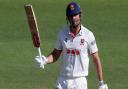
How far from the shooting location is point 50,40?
19438 millimetres

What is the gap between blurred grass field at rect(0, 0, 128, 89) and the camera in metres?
14.7

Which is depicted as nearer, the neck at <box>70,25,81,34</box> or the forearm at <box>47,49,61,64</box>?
the neck at <box>70,25,81,34</box>

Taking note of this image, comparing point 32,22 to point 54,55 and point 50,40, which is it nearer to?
point 54,55

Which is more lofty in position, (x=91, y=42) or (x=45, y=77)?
(x=91, y=42)

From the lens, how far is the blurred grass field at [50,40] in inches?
579

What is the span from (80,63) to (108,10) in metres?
15.5

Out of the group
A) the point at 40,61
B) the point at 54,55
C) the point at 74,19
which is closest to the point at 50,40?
the point at 54,55

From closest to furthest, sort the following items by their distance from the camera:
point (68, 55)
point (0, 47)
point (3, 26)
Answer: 1. point (68, 55)
2. point (0, 47)
3. point (3, 26)

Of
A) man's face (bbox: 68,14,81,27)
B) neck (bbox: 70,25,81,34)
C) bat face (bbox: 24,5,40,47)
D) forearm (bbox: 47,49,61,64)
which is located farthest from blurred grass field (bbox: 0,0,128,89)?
man's face (bbox: 68,14,81,27)

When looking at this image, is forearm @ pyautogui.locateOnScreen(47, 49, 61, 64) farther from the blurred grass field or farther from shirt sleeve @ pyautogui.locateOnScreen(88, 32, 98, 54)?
the blurred grass field

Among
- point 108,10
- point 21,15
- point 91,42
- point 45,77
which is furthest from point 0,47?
point 91,42

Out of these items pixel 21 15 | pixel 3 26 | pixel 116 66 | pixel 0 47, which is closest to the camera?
pixel 116 66

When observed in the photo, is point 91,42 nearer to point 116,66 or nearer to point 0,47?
point 116,66

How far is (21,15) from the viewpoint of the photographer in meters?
23.8
